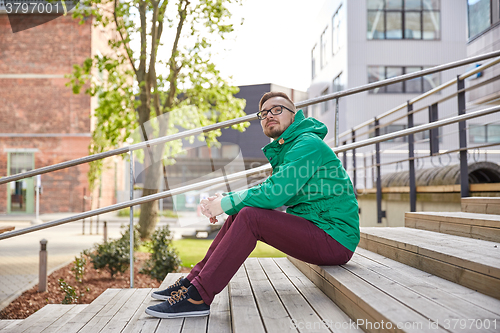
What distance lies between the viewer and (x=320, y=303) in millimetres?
2141

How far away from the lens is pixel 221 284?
82.0 inches

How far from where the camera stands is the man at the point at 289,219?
211cm

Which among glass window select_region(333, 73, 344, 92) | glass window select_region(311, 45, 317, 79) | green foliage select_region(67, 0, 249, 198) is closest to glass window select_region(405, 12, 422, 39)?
glass window select_region(333, 73, 344, 92)

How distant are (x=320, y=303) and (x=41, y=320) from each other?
178 centimetres

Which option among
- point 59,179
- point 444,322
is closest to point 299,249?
point 444,322

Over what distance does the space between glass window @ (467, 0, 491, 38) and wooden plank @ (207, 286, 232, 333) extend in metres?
12.4

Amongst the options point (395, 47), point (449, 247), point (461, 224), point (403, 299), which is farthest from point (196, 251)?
point (395, 47)

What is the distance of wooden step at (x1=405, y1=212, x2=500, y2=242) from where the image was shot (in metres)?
2.63

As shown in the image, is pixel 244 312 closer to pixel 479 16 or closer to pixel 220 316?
pixel 220 316

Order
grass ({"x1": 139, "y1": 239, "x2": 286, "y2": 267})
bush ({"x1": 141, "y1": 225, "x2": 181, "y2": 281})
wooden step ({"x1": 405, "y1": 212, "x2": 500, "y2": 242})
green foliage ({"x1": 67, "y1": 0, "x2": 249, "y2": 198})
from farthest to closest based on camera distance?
green foliage ({"x1": 67, "y1": 0, "x2": 249, "y2": 198})
grass ({"x1": 139, "y1": 239, "x2": 286, "y2": 267})
bush ({"x1": 141, "y1": 225, "x2": 181, "y2": 281})
wooden step ({"x1": 405, "y1": 212, "x2": 500, "y2": 242})

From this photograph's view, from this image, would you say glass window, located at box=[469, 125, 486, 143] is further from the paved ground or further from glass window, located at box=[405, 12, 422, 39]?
the paved ground

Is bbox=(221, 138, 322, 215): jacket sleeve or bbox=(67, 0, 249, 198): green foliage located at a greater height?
bbox=(67, 0, 249, 198): green foliage

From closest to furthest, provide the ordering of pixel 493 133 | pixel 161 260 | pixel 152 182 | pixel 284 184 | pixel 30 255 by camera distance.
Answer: pixel 284 184 → pixel 161 260 → pixel 30 255 → pixel 152 182 → pixel 493 133

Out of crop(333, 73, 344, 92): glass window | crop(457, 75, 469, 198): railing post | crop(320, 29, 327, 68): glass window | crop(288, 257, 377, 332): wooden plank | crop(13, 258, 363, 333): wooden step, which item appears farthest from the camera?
crop(320, 29, 327, 68): glass window
